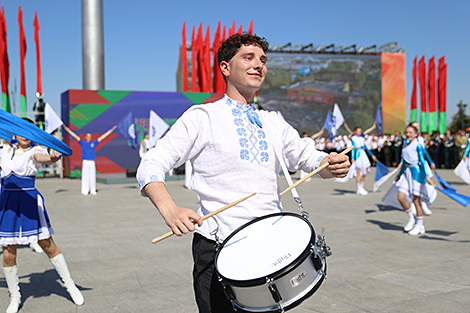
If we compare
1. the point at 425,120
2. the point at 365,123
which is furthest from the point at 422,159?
the point at 365,123

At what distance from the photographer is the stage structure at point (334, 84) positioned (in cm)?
4988

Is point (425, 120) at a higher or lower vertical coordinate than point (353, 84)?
lower

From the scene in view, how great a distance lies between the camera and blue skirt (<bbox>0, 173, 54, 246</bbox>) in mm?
4195

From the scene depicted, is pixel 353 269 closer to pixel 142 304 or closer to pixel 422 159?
pixel 142 304

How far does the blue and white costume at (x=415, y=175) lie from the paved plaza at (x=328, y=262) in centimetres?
67

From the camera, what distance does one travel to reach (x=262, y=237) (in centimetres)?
203

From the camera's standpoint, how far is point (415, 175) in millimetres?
7547

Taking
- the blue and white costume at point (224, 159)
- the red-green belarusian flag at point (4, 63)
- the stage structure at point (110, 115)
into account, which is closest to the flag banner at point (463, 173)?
the blue and white costume at point (224, 159)

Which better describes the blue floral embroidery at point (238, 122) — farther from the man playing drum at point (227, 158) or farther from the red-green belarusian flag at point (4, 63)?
the red-green belarusian flag at point (4, 63)

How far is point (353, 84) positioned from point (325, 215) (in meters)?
44.9

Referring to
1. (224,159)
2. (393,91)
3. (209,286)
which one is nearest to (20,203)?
(209,286)

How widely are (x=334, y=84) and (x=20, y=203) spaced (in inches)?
1964

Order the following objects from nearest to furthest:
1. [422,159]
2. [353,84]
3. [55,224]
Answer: [422,159] < [55,224] < [353,84]

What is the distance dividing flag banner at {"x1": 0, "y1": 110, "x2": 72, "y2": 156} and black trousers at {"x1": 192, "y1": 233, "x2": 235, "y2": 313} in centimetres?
227
